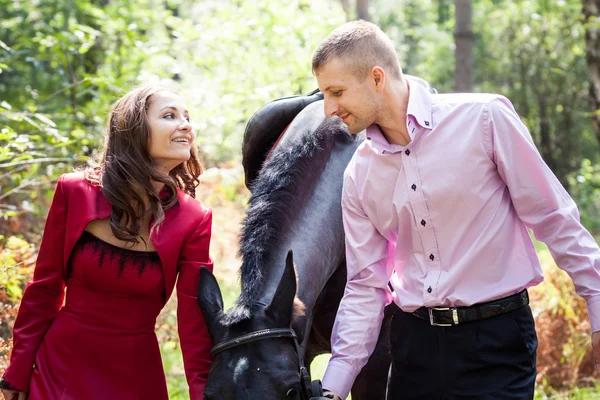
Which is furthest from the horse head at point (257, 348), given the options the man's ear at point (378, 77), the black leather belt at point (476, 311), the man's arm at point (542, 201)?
the man's arm at point (542, 201)

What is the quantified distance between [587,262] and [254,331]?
135 centimetres

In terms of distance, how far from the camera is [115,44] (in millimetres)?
9859

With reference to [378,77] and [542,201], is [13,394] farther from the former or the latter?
[542,201]

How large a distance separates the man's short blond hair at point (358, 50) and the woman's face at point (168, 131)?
71 centimetres

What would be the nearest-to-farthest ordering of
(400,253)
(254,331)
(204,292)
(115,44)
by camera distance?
(254,331) < (204,292) < (400,253) < (115,44)

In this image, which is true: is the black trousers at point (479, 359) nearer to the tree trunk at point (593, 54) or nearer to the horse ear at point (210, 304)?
the horse ear at point (210, 304)

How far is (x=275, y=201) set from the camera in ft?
11.5

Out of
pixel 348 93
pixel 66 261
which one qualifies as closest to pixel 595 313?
pixel 348 93

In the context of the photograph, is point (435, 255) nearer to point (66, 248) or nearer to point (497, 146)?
point (497, 146)

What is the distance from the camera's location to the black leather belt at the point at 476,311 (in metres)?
3.11

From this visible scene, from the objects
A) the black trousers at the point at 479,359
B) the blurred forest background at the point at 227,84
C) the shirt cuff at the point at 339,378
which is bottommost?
the blurred forest background at the point at 227,84

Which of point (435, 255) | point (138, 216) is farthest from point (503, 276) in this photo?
point (138, 216)

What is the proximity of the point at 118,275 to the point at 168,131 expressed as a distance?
682 mm

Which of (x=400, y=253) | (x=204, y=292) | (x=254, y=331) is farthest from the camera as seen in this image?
(x=400, y=253)
